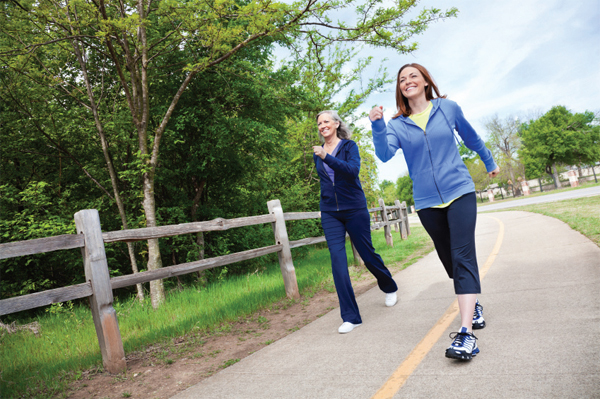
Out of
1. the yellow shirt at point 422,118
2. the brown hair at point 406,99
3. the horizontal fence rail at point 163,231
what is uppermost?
the brown hair at point 406,99

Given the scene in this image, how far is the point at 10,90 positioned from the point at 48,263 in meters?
4.19

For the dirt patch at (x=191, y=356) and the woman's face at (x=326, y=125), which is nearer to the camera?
the dirt patch at (x=191, y=356)

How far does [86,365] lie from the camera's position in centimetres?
420

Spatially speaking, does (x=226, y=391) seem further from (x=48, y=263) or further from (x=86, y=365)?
(x=48, y=263)

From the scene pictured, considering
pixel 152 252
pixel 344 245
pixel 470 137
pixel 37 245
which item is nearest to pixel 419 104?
pixel 470 137

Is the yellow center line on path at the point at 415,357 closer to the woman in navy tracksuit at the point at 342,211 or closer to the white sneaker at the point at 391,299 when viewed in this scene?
the white sneaker at the point at 391,299

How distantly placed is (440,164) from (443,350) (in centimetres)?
145

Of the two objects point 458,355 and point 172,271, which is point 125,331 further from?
point 458,355

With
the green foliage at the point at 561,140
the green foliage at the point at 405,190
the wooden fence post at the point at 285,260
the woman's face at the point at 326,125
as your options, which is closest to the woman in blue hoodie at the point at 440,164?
the woman's face at the point at 326,125

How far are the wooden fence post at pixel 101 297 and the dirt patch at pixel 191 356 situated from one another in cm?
15

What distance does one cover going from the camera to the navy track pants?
14.5 feet

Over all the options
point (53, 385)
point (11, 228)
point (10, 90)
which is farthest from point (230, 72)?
point (53, 385)

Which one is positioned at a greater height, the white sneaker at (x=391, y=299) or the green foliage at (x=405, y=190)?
the green foliage at (x=405, y=190)

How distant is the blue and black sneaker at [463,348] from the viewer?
112 inches
